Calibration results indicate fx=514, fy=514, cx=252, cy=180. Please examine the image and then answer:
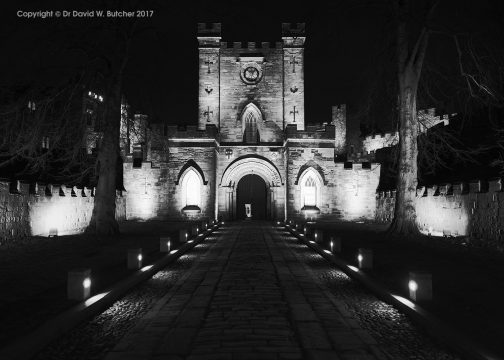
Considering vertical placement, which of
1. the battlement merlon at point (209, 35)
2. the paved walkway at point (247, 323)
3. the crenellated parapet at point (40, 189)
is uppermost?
the battlement merlon at point (209, 35)

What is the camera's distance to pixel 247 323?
→ 263 inches

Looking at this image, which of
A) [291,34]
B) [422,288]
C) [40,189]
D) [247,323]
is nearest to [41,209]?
[40,189]

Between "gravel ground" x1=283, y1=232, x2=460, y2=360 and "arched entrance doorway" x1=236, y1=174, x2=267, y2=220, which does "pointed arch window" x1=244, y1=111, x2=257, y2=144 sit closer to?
"arched entrance doorway" x1=236, y1=174, x2=267, y2=220

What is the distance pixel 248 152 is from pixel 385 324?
29443 millimetres

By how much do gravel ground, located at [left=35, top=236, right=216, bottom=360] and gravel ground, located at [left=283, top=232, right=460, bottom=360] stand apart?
10.00 feet

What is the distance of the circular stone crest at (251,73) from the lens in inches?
1503

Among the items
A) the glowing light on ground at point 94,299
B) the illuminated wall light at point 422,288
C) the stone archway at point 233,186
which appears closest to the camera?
the glowing light on ground at point 94,299

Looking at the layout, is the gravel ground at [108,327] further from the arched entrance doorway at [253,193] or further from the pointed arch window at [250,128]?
the arched entrance doorway at [253,193]

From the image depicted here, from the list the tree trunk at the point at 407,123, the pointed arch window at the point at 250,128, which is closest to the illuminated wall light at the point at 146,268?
the tree trunk at the point at 407,123

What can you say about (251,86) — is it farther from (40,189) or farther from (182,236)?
(182,236)

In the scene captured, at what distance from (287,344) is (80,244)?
13.0 meters

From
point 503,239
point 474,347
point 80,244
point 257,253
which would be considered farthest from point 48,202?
point 474,347

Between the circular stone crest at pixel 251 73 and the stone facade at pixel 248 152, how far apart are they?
0.24ft

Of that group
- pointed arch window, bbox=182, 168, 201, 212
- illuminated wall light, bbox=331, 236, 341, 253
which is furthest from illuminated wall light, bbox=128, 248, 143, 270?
pointed arch window, bbox=182, 168, 201, 212
